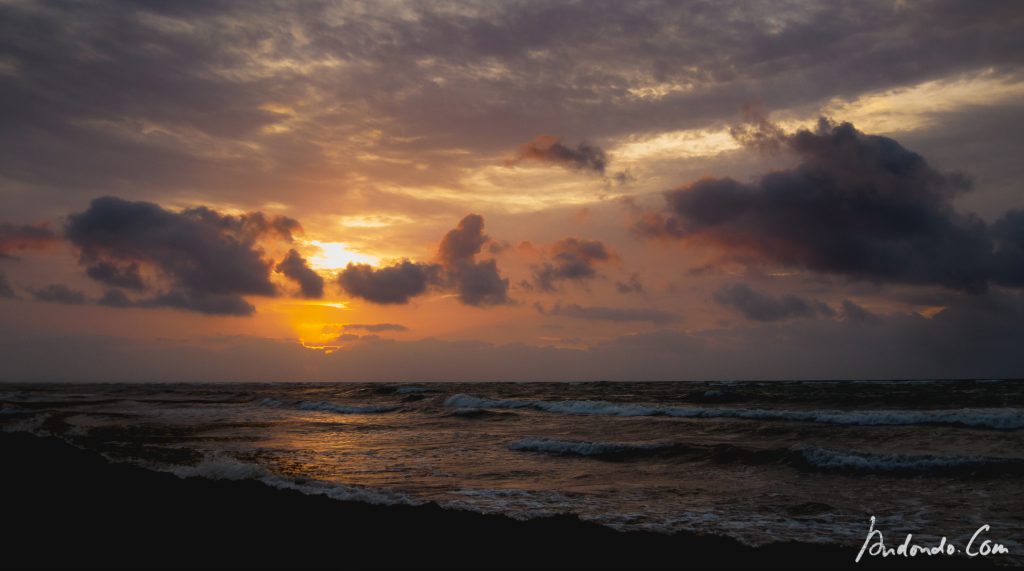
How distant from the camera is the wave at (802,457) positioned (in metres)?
18.4

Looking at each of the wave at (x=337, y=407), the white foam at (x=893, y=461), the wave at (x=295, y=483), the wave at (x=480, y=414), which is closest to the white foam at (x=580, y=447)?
the white foam at (x=893, y=461)

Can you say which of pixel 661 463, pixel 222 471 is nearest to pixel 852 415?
pixel 661 463

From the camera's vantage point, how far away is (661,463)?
20406mm

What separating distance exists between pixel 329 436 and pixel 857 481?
2156 cm

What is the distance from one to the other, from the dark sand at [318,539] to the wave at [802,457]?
10.4 m

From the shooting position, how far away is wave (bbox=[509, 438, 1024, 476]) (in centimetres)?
1844

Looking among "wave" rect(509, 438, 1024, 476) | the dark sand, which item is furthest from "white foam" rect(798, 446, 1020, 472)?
the dark sand

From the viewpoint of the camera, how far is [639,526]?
1162 centimetres

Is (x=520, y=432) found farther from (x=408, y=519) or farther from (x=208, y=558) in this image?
(x=208, y=558)

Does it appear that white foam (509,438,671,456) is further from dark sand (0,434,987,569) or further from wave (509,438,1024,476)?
dark sand (0,434,987,569)

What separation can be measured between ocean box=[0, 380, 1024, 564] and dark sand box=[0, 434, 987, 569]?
2.12 m

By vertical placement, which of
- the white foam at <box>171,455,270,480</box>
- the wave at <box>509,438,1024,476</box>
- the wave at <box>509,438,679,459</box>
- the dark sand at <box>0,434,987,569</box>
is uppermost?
the dark sand at <box>0,434,987,569</box>

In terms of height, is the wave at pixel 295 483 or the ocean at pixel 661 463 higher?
the wave at pixel 295 483

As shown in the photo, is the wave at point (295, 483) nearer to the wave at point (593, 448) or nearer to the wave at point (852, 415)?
the wave at point (593, 448)
